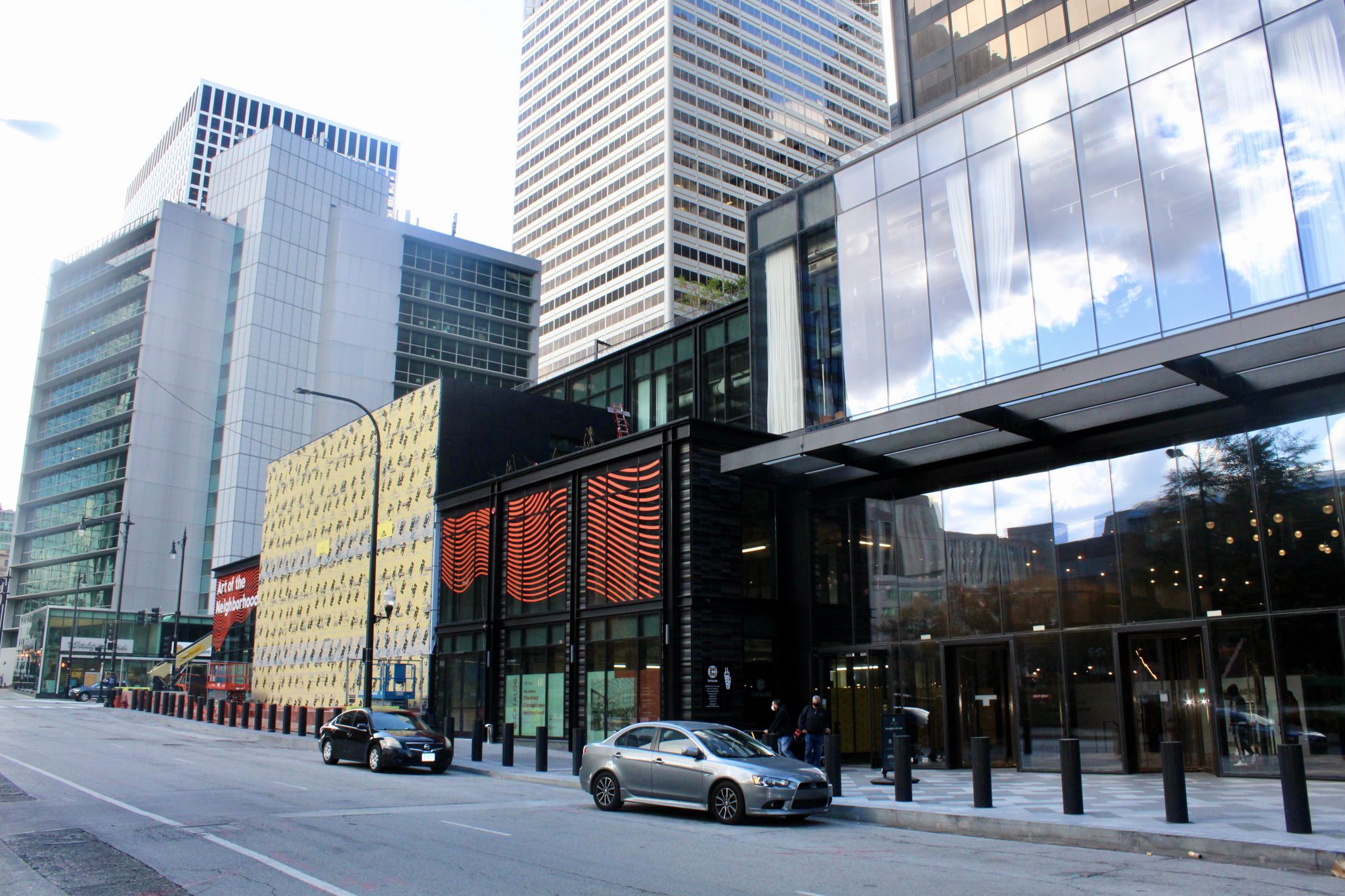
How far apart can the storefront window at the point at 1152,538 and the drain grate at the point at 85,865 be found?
17.3 meters

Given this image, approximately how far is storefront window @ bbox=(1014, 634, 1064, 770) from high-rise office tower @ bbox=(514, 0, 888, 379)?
84552 millimetres

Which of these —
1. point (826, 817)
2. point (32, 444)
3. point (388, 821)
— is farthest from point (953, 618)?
point (32, 444)

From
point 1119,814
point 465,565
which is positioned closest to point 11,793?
point 1119,814

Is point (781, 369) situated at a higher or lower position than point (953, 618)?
higher

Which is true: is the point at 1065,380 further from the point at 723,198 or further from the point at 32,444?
the point at 32,444

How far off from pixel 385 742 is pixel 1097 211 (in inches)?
756

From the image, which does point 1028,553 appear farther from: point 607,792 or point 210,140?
point 210,140

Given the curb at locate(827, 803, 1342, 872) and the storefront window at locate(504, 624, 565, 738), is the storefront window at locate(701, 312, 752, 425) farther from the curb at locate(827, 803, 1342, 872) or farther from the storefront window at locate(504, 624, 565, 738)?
the curb at locate(827, 803, 1342, 872)

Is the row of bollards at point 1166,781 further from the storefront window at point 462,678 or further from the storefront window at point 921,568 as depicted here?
the storefront window at point 462,678

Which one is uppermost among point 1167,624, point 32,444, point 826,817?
point 32,444

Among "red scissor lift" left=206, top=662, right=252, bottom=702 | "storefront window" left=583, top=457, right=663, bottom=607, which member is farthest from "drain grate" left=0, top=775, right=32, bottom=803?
"red scissor lift" left=206, top=662, right=252, bottom=702

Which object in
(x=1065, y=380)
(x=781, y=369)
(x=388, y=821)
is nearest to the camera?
(x=388, y=821)

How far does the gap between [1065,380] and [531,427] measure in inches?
952

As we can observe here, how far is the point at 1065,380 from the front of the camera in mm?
17422
